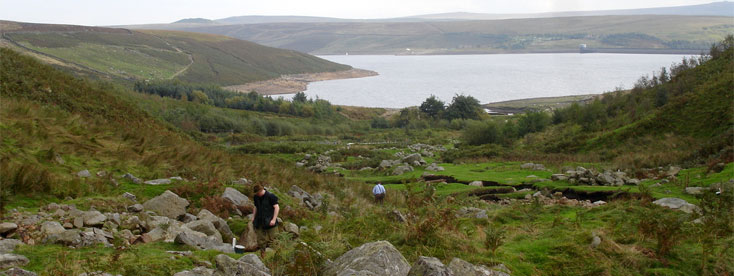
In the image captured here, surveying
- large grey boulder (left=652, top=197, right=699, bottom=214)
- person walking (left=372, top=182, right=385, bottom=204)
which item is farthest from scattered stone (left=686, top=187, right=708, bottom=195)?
person walking (left=372, top=182, right=385, bottom=204)

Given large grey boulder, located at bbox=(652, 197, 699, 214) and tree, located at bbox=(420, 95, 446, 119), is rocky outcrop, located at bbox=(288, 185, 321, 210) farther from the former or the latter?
tree, located at bbox=(420, 95, 446, 119)

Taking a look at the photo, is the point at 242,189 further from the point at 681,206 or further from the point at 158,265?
the point at 681,206

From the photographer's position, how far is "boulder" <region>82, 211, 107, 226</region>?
8.45 metres

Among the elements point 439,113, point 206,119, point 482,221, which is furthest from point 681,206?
point 439,113

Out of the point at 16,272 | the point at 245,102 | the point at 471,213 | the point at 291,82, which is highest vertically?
the point at 16,272

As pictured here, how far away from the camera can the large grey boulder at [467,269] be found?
616 cm

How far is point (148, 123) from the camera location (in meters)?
24.1

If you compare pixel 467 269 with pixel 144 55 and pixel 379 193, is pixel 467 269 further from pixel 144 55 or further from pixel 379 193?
pixel 144 55

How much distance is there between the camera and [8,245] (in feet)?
22.6

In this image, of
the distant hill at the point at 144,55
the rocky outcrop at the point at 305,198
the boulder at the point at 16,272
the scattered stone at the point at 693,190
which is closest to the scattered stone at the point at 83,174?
the rocky outcrop at the point at 305,198

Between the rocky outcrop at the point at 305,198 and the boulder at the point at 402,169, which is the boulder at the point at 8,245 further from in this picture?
the boulder at the point at 402,169

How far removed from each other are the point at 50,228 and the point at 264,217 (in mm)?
3008

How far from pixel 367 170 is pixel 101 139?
1588 centimetres

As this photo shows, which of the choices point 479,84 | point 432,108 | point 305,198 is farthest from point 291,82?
point 305,198
